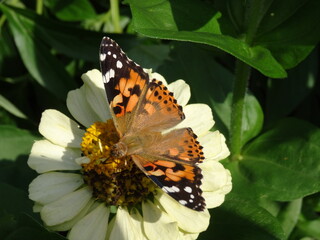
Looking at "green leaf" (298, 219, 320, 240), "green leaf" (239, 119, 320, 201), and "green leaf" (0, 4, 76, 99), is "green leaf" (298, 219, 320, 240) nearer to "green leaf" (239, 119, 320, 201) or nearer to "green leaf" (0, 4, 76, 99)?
"green leaf" (239, 119, 320, 201)

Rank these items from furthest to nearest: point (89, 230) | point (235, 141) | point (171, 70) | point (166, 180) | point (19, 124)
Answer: point (19, 124)
point (171, 70)
point (235, 141)
point (89, 230)
point (166, 180)


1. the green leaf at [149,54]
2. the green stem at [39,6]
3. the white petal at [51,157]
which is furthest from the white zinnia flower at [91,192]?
the green stem at [39,6]

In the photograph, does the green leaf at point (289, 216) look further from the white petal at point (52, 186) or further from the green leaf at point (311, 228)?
the white petal at point (52, 186)

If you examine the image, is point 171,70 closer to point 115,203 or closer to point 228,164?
point 228,164

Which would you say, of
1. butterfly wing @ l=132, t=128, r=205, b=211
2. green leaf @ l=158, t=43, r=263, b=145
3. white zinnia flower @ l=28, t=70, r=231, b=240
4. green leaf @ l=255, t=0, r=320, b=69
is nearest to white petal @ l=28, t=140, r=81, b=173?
white zinnia flower @ l=28, t=70, r=231, b=240

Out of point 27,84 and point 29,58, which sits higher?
point 29,58

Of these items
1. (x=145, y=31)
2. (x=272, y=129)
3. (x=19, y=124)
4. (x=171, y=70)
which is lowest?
(x=19, y=124)

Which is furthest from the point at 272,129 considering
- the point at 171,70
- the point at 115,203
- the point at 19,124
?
the point at 19,124
